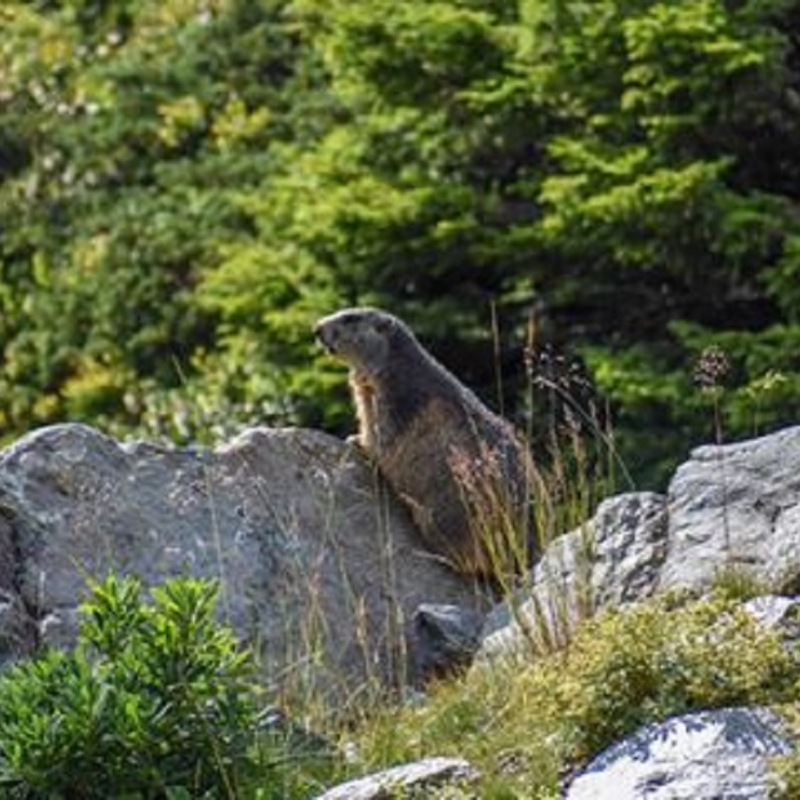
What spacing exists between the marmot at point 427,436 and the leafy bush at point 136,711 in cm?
253

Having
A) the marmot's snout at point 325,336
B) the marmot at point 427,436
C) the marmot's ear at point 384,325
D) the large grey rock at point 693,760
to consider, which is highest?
the marmot's ear at point 384,325

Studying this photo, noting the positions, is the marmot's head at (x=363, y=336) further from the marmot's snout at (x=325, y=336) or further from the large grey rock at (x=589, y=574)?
the large grey rock at (x=589, y=574)

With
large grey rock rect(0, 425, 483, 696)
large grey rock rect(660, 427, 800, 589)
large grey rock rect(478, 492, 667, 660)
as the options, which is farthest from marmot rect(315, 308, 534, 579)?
large grey rock rect(660, 427, 800, 589)

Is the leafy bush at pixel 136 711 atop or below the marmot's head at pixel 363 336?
atop

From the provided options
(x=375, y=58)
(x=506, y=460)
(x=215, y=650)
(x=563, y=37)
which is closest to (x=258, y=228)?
(x=375, y=58)

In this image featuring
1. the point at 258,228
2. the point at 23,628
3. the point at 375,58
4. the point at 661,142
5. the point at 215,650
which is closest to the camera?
the point at 215,650

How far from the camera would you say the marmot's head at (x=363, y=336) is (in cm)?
1228

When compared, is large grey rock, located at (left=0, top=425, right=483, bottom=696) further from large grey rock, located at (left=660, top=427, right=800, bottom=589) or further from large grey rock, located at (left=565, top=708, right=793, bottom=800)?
large grey rock, located at (left=565, top=708, right=793, bottom=800)

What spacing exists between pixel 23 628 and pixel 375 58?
6072 millimetres

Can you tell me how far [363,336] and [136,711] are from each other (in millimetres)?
4698

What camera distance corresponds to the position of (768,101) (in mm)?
14266

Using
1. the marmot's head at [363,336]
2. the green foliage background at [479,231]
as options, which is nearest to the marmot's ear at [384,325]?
the marmot's head at [363,336]

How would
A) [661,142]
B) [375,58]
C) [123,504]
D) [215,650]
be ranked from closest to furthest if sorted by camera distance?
[215,650]
[123,504]
[661,142]
[375,58]

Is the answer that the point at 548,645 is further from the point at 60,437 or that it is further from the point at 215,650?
the point at 60,437
